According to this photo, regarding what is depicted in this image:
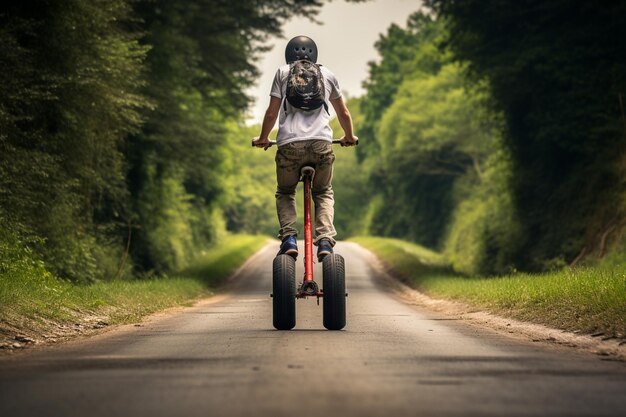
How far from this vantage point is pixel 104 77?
22.5 metres

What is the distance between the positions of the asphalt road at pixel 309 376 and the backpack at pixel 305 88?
2455 mm

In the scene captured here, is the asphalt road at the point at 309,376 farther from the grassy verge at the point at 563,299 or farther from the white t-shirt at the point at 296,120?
the white t-shirt at the point at 296,120

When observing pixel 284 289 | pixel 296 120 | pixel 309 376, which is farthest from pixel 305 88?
pixel 309 376

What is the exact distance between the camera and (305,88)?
11039 millimetres

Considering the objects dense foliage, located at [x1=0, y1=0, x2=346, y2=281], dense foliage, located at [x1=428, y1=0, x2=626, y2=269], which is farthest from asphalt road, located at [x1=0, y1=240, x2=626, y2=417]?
dense foliage, located at [x1=428, y1=0, x2=626, y2=269]

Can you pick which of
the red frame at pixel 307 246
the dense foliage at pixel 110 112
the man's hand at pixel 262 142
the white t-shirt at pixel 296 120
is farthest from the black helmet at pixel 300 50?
the dense foliage at pixel 110 112

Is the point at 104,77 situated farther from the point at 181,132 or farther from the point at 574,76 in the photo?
the point at 574,76

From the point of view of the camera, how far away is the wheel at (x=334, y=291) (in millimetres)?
11195

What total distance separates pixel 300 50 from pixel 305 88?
0.50 metres

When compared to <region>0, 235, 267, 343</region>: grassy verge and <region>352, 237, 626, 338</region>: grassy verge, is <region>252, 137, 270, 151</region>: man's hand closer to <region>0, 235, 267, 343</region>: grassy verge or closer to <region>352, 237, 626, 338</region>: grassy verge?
<region>0, 235, 267, 343</region>: grassy verge

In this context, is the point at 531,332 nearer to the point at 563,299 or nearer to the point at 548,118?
the point at 563,299

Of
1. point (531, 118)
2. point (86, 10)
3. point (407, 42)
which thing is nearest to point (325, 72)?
point (86, 10)

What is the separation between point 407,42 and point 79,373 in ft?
276

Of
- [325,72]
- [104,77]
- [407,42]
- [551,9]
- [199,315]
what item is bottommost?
[199,315]
